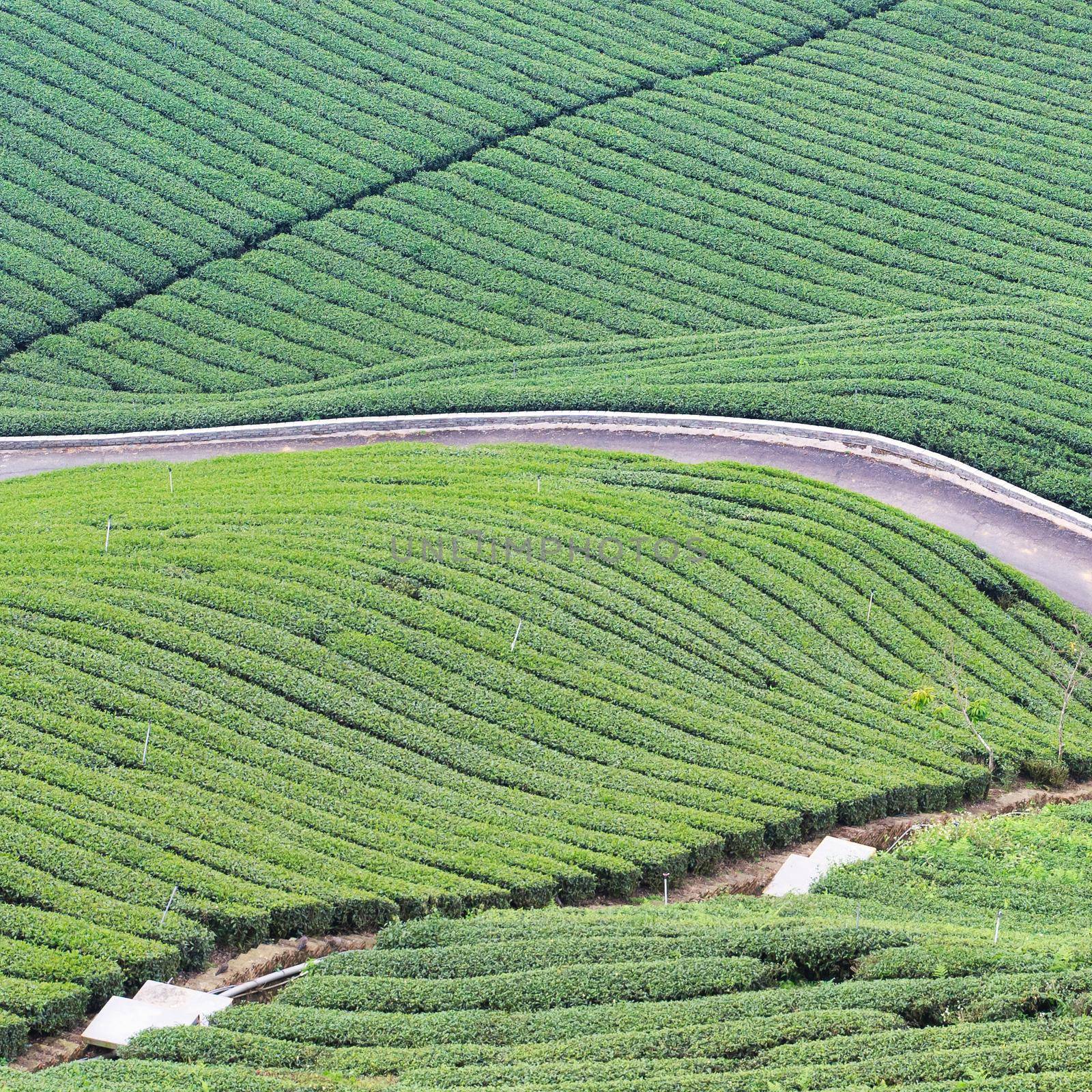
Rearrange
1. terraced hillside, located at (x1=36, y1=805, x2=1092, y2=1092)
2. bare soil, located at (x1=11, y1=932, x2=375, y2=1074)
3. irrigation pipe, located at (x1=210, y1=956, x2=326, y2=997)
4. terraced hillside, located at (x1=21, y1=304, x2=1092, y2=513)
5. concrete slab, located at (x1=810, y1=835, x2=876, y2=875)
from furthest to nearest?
terraced hillside, located at (x1=21, y1=304, x2=1092, y2=513)
concrete slab, located at (x1=810, y1=835, x2=876, y2=875)
irrigation pipe, located at (x1=210, y1=956, x2=326, y2=997)
bare soil, located at (x1=11, y1=932, x2=375, y2=1074)
terraced hillside, located at (x1=36, y1=805, x2=1092, y2=1092)

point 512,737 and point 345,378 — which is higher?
point 345,378

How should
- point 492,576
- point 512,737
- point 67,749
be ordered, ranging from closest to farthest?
point 67,749, point 512,737, point 492,576

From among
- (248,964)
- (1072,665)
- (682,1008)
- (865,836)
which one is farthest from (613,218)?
(682,1008)

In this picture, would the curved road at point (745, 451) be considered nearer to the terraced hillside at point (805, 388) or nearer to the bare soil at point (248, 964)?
the terraced hillside at point (805, 388)

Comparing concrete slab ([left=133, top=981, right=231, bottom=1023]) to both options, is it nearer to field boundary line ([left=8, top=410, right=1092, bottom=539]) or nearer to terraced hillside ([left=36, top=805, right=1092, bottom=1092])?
terraced hillside ([left=36, top=805, right=1092, bottom=1092])

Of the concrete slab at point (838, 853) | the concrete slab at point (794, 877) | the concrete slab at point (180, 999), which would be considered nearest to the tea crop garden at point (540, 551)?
the concrete slab at point (180, 999)

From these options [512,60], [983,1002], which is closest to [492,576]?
[983,1002]

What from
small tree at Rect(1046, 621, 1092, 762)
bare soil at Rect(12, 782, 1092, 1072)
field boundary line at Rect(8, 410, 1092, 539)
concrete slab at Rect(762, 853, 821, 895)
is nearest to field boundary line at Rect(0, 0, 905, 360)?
field boundary line at Rect(8, 410, 1092, 539)

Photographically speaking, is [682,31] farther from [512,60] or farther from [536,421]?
[536,421]
